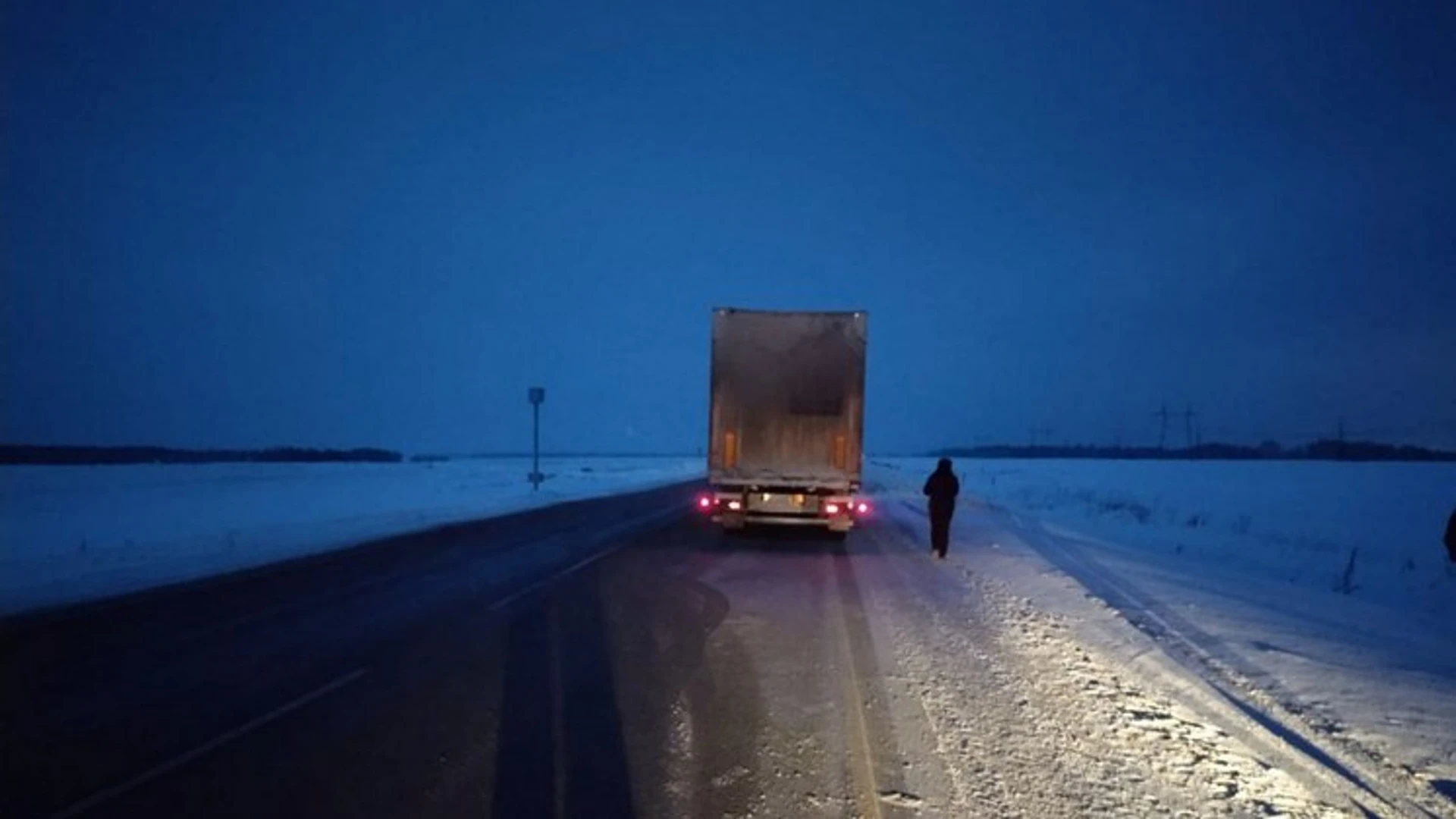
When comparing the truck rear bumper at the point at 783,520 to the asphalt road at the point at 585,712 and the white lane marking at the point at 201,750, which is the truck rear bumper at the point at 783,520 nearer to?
the asphalt road at the point at 585,712

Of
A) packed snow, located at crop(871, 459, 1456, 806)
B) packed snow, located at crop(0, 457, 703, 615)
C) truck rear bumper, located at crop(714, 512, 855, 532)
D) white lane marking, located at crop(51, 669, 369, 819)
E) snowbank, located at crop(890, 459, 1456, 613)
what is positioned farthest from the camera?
snowbank, located at crop(890, 459, 1456, 613)

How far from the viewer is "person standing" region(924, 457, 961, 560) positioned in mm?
17250

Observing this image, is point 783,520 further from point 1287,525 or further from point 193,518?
point 1287,525

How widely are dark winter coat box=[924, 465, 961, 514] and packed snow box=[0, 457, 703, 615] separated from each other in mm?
11186

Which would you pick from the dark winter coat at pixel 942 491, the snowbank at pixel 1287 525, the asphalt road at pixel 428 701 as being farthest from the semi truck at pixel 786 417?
the snowbank at pixel 1287 525

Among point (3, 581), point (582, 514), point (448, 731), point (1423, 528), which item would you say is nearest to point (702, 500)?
point (582, 514)

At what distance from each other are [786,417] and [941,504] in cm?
324

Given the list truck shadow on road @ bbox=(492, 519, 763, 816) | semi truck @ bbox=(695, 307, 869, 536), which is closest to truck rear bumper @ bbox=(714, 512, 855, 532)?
semi truck @ bbox=(695, 307, 869, 536)

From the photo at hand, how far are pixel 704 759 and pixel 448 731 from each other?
1710 millimetres

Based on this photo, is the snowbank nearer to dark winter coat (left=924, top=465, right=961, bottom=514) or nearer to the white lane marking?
dark winter coat (left=924, top=465, right=961, bottom=514)

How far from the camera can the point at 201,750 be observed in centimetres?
598

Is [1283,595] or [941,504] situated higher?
[941,504]

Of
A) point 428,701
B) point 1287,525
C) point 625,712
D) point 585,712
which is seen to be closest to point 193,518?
point 428,701

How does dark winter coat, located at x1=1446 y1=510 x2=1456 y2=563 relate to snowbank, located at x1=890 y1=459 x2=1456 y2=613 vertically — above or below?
above
